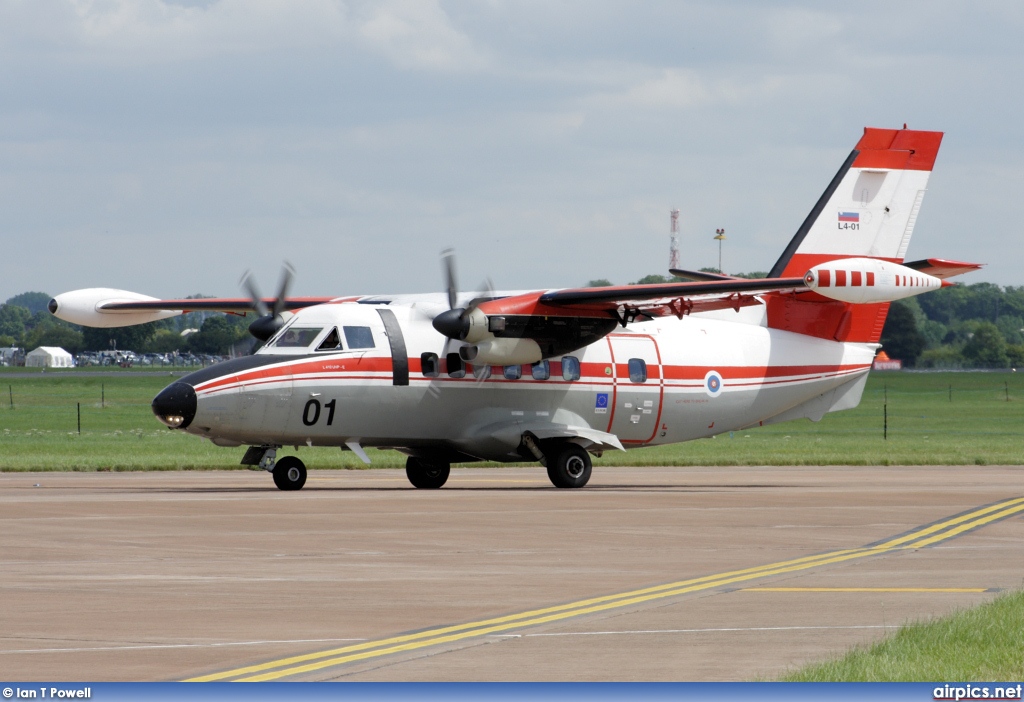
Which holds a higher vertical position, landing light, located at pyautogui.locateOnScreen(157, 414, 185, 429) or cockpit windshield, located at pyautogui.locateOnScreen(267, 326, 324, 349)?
cockpit windshield, located at pyautogui.locateOnScreen(267, 326, 324, 349)

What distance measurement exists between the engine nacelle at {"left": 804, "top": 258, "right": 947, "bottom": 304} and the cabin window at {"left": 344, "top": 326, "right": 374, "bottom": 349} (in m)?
8.16

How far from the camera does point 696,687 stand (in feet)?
29.6

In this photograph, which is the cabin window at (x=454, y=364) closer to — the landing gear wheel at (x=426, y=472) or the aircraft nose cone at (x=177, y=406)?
the landing gear wheel at (x=426, y=472)

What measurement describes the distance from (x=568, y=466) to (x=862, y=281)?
6.98m

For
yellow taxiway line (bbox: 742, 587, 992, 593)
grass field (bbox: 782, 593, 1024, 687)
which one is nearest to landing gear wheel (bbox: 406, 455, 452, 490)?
yellow taxiway line (bbox: 742, 587, 992, 593)

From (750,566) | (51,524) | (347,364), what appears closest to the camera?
(750,566)

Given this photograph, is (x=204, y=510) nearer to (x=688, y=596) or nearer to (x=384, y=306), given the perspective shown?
(x=384, y=306)

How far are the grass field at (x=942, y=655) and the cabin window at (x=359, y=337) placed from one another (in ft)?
57.0

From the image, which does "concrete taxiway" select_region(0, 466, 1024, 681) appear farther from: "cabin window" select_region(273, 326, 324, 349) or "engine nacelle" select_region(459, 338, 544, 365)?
"cabin window" select_region(273, 326, 324, 349)

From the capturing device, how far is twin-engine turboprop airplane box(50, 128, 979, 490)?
27.8 meters

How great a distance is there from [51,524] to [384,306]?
32.9ft

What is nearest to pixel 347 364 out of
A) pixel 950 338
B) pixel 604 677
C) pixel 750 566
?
pixel 750 566

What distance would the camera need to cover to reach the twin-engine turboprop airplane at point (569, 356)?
91.1 feet

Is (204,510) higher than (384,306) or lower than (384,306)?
lower
